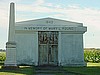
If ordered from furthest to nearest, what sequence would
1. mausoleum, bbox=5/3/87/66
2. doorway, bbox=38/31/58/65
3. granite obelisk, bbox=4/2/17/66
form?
doorway, bbox=38/31/58/65, mausoleum, bbox=5/3/87/66, granite obelisk, bbox=4/2/17/66

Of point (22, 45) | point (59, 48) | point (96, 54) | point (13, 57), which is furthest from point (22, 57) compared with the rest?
point (96, 54)

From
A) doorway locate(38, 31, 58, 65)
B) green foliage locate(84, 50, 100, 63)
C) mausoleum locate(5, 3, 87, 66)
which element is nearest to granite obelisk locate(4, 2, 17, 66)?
mausoleum locate(5, 3, 87, 66)

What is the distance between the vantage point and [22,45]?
34.6 metres

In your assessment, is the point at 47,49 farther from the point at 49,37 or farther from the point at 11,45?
the point at 11,45

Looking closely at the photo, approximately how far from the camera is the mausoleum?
34375 millimetres

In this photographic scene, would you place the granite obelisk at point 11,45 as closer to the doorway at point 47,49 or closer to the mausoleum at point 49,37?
the mausoleum at point 49,37

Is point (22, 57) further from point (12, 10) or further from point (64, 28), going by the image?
point (12, 10)

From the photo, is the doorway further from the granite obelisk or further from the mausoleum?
the granite obelisk

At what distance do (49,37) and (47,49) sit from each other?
4.65 feet

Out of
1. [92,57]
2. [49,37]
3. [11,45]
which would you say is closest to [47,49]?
[49,37]

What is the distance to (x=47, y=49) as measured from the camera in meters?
35.2

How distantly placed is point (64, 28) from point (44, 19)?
2599 mm

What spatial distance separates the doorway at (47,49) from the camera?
34906mm

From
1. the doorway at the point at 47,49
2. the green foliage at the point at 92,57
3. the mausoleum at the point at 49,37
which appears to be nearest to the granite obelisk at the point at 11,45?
the mausoleum at the point at 49,37
